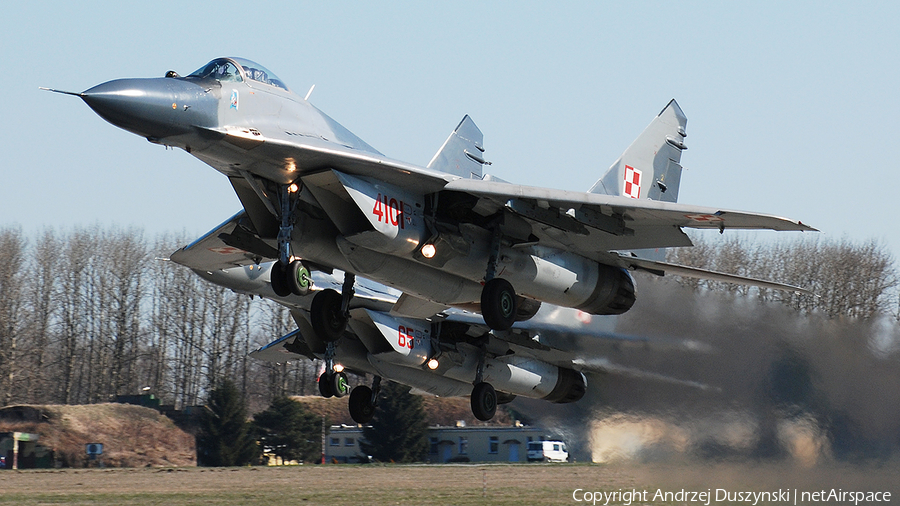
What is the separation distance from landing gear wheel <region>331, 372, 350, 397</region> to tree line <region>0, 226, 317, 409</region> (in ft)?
111

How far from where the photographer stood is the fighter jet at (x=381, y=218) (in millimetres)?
12555

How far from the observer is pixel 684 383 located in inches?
666

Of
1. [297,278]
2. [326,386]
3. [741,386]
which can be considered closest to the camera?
[297,278]

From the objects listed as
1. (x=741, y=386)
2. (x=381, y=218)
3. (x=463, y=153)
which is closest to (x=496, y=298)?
(x=381, y=218)

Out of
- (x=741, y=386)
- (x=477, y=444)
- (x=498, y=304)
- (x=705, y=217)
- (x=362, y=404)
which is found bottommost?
(x=477, y=444)

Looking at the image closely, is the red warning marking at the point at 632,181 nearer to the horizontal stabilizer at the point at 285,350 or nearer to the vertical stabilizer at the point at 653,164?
the vertical stabilizer at the point at 653,164

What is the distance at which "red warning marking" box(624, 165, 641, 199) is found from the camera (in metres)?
19.1

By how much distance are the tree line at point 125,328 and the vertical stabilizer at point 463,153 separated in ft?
107

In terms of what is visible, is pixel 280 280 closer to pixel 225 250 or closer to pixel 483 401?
pixel 225 250

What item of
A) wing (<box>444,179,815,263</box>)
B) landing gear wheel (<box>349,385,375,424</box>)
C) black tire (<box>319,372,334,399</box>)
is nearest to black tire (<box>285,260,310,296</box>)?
wing (<box>444,179,815,263</box>)

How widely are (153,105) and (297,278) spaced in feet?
9.61

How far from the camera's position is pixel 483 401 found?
19.3 meters

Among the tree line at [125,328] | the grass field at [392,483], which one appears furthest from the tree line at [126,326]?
the grass field at [392,483]

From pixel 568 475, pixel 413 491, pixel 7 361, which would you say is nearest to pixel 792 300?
pixel 568 475
